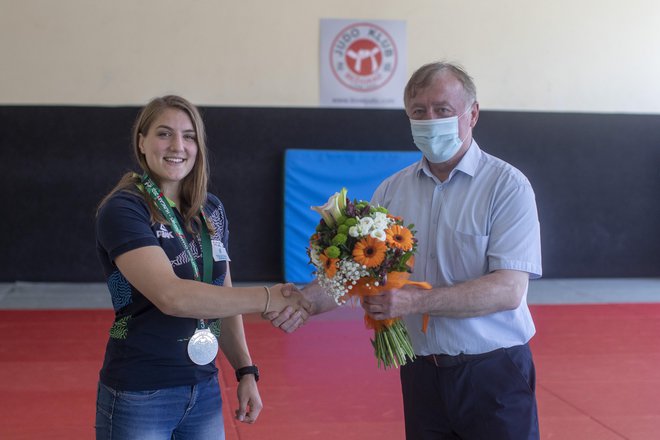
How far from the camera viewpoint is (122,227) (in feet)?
7.42

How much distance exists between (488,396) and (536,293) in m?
7.18

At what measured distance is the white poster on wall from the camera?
9906mm

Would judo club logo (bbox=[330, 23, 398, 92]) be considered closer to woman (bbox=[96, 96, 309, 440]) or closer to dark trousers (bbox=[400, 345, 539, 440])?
woman (bbox=[96, 96, 309, 440])

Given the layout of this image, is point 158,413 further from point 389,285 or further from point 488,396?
point 488,396

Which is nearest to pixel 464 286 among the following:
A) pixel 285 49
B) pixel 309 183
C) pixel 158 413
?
pixel 158 413

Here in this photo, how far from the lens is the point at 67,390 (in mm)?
5129

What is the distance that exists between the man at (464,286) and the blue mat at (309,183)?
6.86 meters

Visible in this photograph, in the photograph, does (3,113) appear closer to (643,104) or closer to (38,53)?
(38,53)

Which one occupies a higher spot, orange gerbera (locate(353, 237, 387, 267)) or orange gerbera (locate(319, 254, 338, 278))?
orange gerbera (locate(353, 237, 387, 267))

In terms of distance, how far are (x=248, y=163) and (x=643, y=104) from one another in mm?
6098

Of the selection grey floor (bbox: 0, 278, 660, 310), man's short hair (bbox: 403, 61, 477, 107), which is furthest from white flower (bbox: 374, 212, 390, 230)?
grey floor (bbox: 0, 278, 660, 310)

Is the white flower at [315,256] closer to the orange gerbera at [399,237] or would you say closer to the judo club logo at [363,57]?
the orange gerbera at [399,237]

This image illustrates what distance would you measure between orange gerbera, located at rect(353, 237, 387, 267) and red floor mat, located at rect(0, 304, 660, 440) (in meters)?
2.25

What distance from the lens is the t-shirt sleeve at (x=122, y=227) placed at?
2.26 m
